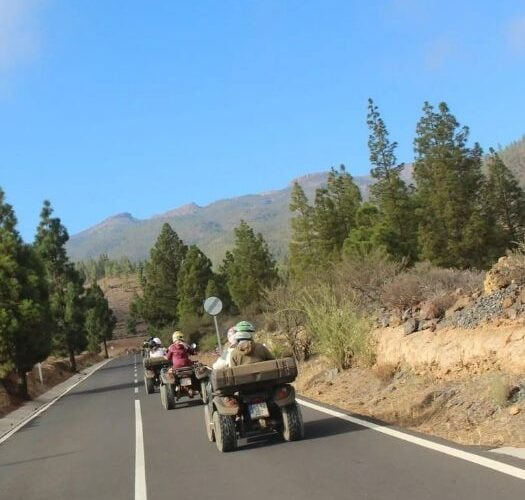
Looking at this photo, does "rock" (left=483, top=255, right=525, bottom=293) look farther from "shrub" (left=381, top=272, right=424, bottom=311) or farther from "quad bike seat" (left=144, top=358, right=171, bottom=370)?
"quad bike seat" (left=144, top=358, right=171, bottom=370)

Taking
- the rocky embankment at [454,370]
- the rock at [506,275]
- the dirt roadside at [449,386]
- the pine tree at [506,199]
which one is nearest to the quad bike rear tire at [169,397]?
the rocky embankment at [454,370]

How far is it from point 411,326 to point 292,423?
214 inches

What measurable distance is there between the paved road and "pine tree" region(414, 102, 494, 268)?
34496mm

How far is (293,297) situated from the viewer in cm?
2328

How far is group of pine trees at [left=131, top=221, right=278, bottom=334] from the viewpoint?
6915 centimetres

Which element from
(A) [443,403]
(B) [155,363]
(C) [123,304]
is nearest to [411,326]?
(A) [443,403]

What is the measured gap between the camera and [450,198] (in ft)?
153

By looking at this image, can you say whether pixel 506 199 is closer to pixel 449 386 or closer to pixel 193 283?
pixel 193 283

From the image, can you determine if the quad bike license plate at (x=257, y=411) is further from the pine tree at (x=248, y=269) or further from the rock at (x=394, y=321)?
the pine tree at (x=248, y=269)

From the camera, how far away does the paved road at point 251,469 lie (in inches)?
267

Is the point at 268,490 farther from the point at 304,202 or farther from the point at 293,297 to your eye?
the point at 304,202

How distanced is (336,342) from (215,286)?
5535 centimetres

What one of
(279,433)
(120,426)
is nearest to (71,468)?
(279,433)

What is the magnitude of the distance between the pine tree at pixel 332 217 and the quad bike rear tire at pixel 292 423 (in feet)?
157
